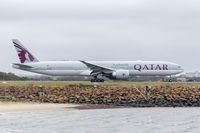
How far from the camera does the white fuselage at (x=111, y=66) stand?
63188mm

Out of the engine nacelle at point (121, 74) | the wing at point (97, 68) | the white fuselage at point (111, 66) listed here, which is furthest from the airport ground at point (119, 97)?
the white fuselage at point (111, 66)

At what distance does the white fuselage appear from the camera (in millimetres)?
63188

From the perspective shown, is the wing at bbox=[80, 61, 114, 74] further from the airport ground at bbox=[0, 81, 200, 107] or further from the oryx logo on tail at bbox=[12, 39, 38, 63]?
the airport ground at bbox=[0, 81, 200, 107]

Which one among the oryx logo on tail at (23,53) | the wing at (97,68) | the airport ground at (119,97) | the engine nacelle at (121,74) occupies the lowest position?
the airport ground at (119,97)

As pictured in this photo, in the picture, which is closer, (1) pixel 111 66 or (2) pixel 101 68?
(2) pixel 101 68

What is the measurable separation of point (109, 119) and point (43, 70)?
40880 millimetres

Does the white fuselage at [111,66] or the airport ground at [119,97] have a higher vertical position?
the white fuselage at [111,66]

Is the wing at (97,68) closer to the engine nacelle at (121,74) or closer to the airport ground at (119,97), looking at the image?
the engine nacelle at (121,74)

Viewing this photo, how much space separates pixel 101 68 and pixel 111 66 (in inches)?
87.5

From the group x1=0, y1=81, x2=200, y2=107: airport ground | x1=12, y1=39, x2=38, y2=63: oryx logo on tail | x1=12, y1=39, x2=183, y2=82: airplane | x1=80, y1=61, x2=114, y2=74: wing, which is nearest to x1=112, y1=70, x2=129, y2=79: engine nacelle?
x1=12, y1=39, x2=183, y2=82: airplane

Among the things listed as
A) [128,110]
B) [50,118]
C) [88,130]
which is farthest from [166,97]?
[88,130]

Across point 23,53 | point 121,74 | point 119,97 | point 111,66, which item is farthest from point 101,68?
point 119,97

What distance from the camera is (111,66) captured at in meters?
64.8

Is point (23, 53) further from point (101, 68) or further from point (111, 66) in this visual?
point (111, 66)
